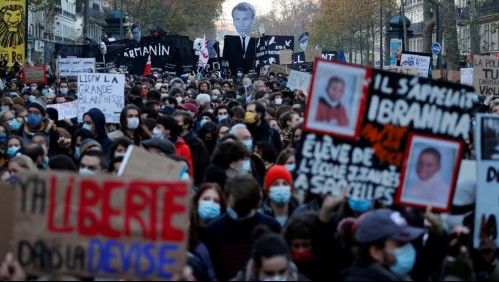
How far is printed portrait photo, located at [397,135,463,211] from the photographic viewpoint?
288 inches

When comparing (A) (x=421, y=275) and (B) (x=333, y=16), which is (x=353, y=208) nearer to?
(A) (x=421, y=275)

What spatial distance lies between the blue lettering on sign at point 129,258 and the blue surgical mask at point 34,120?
791cm

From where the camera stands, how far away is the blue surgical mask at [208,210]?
8.03 m

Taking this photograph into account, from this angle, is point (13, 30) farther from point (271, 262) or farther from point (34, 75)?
point (271, 262)

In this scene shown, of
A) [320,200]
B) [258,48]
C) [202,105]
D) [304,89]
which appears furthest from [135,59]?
[320,200]

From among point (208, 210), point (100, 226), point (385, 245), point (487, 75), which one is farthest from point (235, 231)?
point (487, 75)

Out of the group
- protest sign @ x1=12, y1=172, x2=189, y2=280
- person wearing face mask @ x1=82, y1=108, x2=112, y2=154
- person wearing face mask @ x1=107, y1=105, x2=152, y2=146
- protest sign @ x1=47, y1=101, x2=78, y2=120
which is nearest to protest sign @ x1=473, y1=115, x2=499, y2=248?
protest sign @ x1=12, y1=172, x2=189, y2=280

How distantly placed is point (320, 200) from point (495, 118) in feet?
4.21

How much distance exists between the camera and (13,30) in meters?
28.0

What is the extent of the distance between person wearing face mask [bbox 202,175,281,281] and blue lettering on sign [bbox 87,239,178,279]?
1.76m

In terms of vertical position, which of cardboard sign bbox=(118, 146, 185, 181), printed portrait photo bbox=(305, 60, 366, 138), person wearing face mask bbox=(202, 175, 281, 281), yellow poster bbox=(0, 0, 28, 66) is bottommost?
person wearing face mask bbox=(202, 175, 281, 281)

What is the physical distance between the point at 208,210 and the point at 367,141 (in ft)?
3.95

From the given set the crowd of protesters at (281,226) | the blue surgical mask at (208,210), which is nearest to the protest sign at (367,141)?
the crowd of protesters at (281,226)

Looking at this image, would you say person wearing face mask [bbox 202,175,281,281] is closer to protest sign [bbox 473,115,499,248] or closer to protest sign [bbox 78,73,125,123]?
protest sign [bbox 473,115,499,248]
